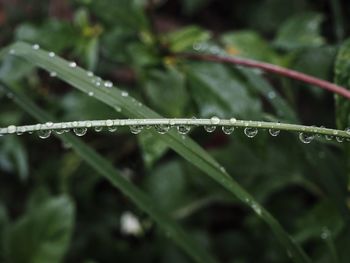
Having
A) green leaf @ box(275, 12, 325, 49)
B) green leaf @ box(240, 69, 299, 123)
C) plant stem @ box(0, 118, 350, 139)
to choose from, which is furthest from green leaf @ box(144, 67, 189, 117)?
plant stem @ box(0, 118, 350, 139)

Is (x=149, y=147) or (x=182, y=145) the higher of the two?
(x=149, y=147)

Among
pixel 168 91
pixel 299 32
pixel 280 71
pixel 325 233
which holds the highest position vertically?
pixel 299 32

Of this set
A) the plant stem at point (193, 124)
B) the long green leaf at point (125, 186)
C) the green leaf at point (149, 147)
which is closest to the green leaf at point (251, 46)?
the green leaf at point (149, 147)

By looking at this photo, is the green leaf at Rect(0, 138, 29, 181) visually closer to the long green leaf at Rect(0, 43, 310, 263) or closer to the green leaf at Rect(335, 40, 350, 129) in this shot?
the long green leaf at Rect(0, 43, 310, 263)

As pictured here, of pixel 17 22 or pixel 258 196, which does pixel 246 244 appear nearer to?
pixel 258 196

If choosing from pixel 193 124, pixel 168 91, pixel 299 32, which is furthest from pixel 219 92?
pixel 193 124

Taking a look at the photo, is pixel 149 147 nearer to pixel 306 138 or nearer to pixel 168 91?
pixel 168 91

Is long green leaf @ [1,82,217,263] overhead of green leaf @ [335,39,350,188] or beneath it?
beneath
